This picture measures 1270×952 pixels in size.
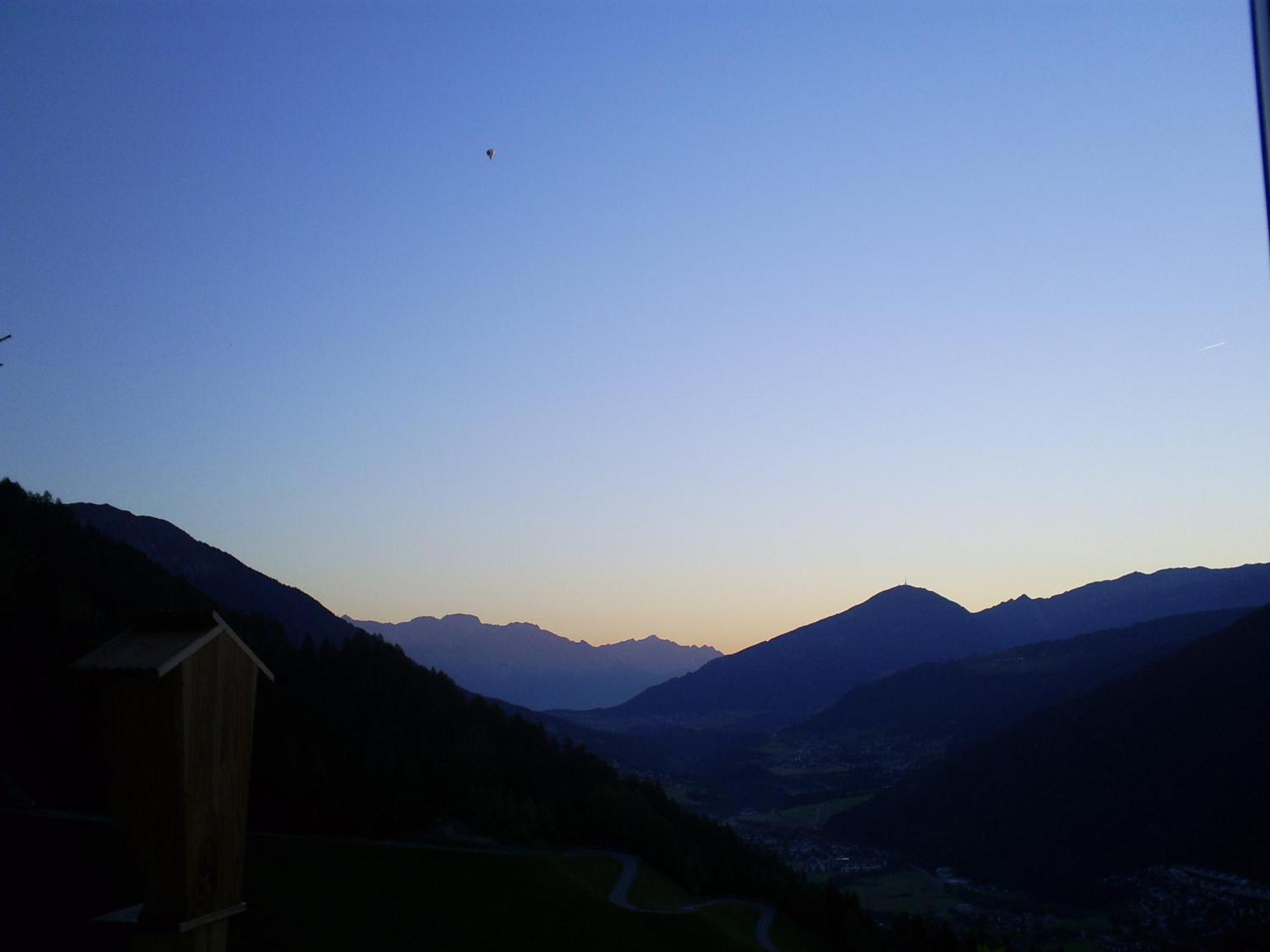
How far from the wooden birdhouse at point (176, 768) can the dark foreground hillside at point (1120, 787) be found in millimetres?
113960

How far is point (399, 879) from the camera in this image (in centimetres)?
3634

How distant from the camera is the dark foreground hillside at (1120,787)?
10831 centimetres

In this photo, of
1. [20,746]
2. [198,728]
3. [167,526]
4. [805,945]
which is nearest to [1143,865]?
[805,945]

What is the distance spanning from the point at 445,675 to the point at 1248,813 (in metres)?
86.4

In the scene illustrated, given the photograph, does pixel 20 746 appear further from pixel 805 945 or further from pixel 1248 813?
pixel 1248 813

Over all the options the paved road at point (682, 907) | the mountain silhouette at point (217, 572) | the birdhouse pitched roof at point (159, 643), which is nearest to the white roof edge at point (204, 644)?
the birdhouse pitched roof at point (159, 643)

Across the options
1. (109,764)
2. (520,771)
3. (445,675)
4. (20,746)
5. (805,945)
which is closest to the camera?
(109,764)

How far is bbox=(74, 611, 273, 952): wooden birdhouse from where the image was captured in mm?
6023

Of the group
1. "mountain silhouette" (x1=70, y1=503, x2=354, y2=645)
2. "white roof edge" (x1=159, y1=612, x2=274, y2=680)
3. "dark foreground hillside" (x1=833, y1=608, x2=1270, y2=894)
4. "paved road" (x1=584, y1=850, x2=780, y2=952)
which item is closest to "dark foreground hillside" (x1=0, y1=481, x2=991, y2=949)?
"paved road" (x1=584, y1=850, x2=780, y2=952)

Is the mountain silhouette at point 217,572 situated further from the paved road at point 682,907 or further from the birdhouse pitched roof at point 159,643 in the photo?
the birdhouse pitched roof at point 159,643

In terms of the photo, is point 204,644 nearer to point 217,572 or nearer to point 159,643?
point 159,643

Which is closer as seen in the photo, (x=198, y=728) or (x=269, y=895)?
(x=198, y=728)

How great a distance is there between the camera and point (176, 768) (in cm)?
599

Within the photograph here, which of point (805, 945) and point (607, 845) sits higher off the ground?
point (607, 845)
